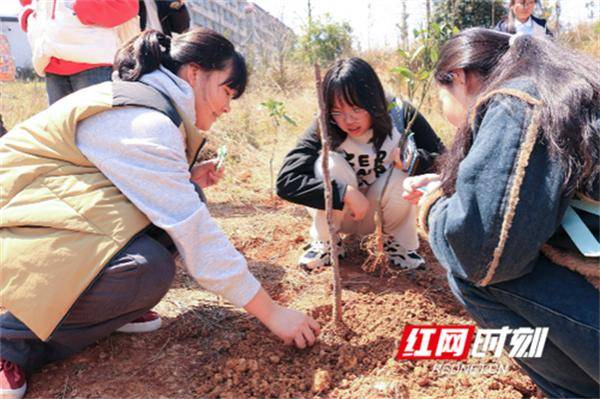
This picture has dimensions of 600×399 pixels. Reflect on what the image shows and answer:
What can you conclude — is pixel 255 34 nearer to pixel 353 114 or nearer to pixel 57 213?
pixel 353 114

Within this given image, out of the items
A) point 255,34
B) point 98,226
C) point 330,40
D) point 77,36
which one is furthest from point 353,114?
point 330,40

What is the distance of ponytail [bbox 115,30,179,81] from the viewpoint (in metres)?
1.44

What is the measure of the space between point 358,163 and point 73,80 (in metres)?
1.47

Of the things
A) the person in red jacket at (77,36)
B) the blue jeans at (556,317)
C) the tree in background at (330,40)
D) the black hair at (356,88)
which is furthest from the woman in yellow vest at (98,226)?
the tree in background at (330,40)

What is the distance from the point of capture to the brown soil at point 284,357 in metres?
1.31

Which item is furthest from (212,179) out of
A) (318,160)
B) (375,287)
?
(375,287)

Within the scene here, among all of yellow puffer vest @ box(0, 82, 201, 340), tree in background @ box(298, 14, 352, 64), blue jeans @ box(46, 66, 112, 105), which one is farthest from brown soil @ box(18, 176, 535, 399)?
tree in background @ box(298, 14, 352, 64)

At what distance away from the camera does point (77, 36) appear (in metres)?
2.17

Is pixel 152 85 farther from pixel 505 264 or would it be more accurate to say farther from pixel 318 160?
pixel 505 264

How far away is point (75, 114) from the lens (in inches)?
51.3

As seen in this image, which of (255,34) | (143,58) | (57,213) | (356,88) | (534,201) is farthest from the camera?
(255,34)

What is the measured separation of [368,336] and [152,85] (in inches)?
41.3

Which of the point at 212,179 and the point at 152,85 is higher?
the point at 152,85

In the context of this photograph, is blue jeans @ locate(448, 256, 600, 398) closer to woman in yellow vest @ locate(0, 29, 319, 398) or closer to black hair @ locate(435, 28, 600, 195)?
black hair @ locate(435, 28, 600, 195)
